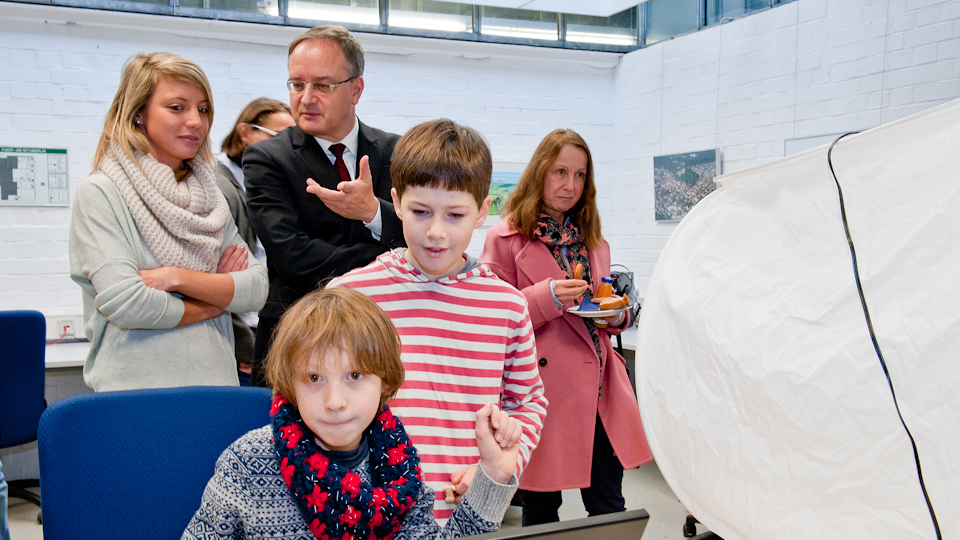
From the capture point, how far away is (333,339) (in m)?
0.90

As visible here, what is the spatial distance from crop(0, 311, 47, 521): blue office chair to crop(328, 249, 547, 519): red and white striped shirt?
2.32 meters

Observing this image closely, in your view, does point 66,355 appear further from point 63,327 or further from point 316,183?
point 316,183

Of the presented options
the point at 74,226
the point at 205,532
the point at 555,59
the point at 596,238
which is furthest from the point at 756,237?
the point at 555,59

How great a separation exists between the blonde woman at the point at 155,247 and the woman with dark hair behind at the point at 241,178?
24 centimetres

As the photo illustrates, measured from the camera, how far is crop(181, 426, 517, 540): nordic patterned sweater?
0.88 metres

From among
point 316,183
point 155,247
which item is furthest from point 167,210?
point 316,183

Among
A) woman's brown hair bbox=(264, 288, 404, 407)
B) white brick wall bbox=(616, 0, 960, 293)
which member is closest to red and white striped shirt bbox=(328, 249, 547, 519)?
woman's brown hair bbox=(264, 288, 404, 407)

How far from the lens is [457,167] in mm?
1182

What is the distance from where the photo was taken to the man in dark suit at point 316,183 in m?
1.62

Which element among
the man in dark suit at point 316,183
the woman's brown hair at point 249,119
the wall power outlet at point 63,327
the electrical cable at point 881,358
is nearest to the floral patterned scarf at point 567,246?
the man in dark suit at point 316,183

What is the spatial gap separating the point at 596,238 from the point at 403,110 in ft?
8.42

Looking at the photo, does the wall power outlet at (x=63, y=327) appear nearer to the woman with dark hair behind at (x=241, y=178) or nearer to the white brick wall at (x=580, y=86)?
the white brick wall at (x=580, y=86)

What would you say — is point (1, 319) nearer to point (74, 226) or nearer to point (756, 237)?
point (74, 226)

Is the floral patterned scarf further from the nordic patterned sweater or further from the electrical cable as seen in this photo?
the electrical cable
